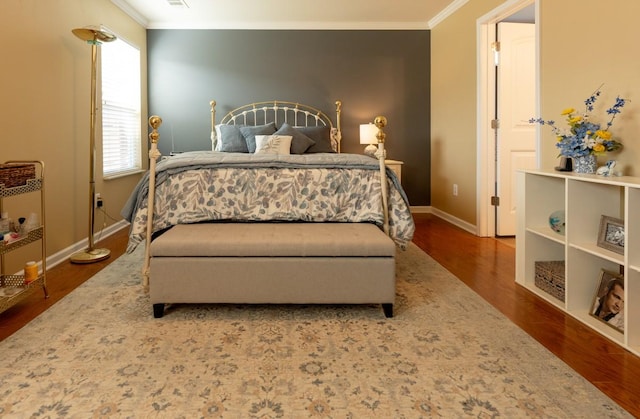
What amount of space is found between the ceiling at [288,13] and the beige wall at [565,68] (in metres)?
0.48

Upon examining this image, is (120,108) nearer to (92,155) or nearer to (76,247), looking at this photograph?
(92,155)

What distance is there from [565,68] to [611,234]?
3.91 feet

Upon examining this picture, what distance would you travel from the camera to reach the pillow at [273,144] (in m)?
4.52

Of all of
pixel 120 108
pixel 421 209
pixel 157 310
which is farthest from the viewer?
pixel 421 209

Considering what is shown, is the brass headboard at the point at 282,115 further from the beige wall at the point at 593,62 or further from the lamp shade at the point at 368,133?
the beige wall at the point at 593,62

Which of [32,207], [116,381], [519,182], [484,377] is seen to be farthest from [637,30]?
[32,207]

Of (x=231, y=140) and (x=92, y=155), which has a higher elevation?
(x=231, y=140)

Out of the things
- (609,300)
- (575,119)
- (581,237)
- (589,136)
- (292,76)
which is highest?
(292,76)

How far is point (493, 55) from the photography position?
4172 millimetres

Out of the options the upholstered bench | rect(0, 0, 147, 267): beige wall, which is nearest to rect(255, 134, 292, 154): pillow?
rect(0, 0, 147, 267): beige wall

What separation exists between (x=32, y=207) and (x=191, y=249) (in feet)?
4.93

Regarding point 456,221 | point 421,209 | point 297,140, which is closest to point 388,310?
point 297,140

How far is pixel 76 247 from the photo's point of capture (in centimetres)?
375

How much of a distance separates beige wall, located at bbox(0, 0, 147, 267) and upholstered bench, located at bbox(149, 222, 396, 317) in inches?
52.2
